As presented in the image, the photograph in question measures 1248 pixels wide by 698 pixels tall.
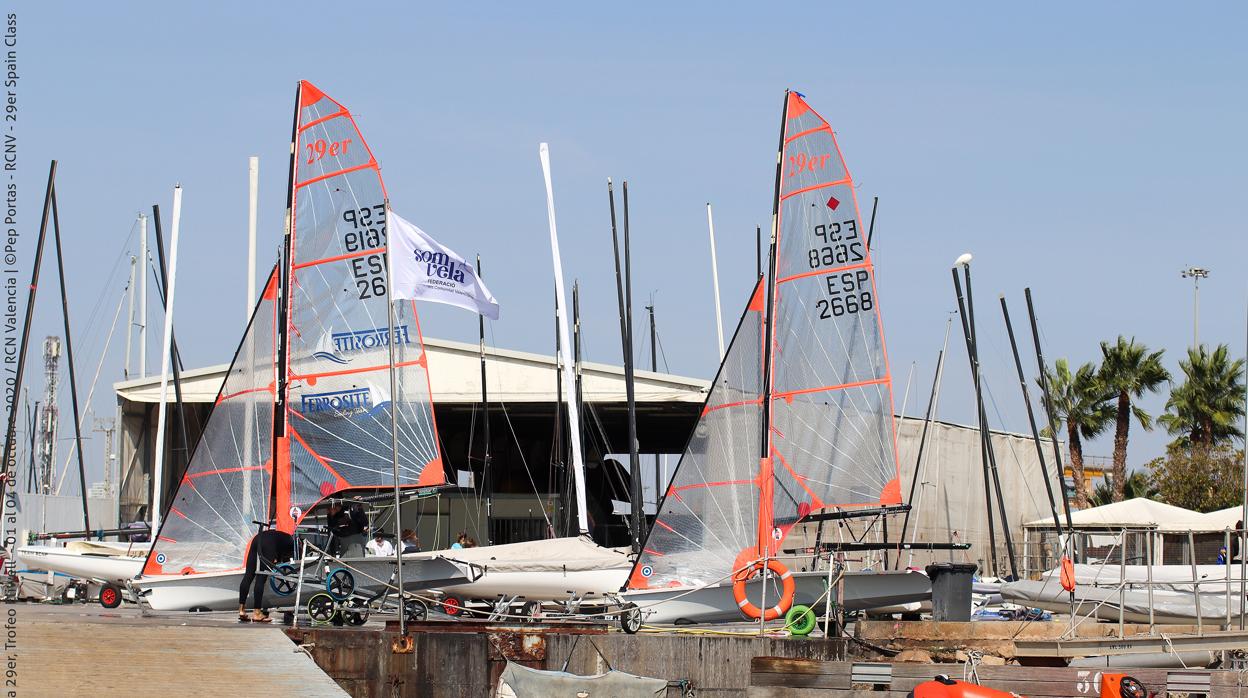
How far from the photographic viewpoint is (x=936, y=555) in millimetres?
43438

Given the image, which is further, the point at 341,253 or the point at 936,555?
the point at 936,555

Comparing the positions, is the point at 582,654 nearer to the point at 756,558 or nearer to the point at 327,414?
the point at 756,558

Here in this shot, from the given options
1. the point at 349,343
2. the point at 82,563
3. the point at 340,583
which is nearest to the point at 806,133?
the point at 349,343

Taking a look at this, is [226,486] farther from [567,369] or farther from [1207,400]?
[1207,400]

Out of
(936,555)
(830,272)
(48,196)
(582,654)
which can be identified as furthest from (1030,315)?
(582,654)

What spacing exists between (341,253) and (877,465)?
864cm

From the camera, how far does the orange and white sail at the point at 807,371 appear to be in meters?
22.3

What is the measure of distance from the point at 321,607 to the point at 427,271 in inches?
173

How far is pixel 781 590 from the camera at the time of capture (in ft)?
66.3

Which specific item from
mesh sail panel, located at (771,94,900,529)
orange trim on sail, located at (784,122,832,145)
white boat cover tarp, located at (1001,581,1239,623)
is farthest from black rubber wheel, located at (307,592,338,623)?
orange trim on sail, located at (784,122,832,145)

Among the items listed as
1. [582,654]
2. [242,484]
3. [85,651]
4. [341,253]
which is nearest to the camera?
[85,651]

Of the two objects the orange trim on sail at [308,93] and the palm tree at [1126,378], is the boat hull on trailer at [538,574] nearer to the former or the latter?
the orange trim on sail at [308,93]

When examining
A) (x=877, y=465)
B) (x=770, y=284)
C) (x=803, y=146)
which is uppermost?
(x=803, y=146)

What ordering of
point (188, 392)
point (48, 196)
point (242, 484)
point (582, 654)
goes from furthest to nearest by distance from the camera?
point (188, 392), point (48, 196), point (242, 484), point (582, 654)
